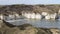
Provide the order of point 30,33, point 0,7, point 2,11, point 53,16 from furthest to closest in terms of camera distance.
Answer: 1. point 0,7
2. point 2,11
3. point 53,16
4. point 30,33

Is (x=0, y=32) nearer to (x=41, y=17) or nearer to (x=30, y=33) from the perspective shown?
(x=30, y=33)

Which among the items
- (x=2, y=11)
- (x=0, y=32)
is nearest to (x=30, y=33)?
(x=0, y=32)

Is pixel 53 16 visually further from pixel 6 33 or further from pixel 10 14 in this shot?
pixel 6 33

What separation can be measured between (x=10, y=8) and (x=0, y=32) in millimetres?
17680

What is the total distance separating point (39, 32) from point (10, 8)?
17715 millimetres

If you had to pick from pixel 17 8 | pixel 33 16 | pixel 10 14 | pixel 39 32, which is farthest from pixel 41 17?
pixel 39 32

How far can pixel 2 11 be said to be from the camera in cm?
2583

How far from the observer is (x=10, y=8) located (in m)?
27.5

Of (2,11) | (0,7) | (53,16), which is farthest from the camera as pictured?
(0,7)

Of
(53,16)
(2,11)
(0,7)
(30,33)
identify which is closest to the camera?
(30,33)

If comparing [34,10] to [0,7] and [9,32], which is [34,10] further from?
[9,32]

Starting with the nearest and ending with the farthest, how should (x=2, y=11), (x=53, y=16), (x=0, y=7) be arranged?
(x=53, y=16) < (x=2, y=11) < (x=0, y=7)

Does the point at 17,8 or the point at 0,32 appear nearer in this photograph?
the point at 0,32

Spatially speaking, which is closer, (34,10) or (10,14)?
(10,14)
